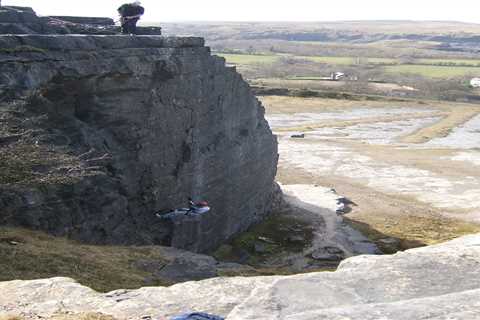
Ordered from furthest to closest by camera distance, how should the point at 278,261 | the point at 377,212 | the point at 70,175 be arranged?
1. the point at 377,212
2. the point at 278,261
3. the point at 70,175

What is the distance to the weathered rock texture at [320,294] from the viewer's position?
30.0 feet

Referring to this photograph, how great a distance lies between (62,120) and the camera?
20047 millimetres

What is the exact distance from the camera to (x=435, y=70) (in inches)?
5595

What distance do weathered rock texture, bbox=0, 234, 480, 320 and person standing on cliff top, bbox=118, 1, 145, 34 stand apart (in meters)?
13.8

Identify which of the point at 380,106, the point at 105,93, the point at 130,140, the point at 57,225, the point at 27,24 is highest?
the point at 27,24

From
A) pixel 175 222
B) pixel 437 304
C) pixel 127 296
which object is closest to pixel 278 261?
pixel 175 222

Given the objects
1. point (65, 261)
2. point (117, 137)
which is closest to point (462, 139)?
point (117, 137)

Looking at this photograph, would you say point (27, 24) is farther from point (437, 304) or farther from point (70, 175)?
point (437, 304)

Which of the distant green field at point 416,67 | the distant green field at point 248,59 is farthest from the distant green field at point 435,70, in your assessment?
the distant green field at point 248,59

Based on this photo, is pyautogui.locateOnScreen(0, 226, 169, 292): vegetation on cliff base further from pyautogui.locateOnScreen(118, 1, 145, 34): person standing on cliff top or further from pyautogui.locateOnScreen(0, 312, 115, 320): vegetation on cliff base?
pyautogui.locateOnScreen(118, 1, 145, 34): person standing on cliff top

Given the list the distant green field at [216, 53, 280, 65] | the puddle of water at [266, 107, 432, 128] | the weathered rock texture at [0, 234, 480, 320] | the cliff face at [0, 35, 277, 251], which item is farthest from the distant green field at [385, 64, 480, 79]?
the weathered rock texture at [0, 234, 480, 320]

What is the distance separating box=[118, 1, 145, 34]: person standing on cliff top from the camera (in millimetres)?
24594

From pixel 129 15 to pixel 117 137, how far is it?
564 cm

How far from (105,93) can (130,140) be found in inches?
71.0
